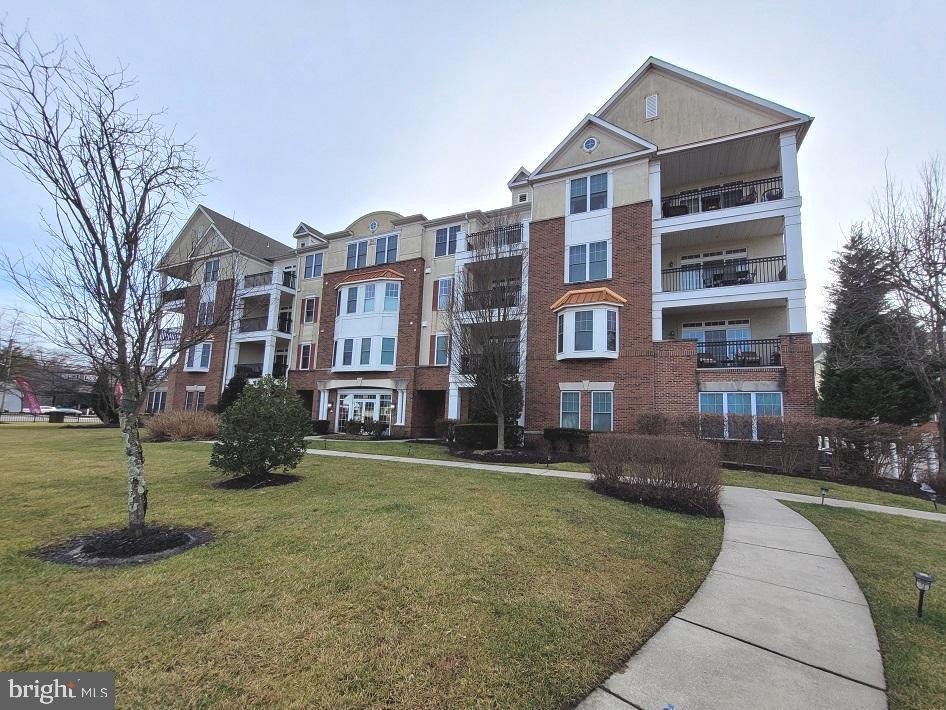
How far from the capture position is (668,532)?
233 inches

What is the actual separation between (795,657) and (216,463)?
9.33m

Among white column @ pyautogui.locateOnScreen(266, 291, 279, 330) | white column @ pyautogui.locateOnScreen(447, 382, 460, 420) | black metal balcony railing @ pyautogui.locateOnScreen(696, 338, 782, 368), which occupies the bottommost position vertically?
white column @ pyautogui.locateOnScreen(447, 382, 460, 420)

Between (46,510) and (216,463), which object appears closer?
(46,510)

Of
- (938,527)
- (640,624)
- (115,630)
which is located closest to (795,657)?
(640,624)

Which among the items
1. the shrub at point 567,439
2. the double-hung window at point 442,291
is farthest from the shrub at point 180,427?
the shrub at point 567,439

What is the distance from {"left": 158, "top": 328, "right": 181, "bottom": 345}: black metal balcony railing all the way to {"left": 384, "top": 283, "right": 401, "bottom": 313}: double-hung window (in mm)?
19441

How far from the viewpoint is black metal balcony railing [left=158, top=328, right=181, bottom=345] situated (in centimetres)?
546

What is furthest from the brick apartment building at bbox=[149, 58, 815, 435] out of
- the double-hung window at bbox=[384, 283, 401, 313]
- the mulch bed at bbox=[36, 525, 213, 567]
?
the mulch bed at bbox=[36, 525, 213, 567]

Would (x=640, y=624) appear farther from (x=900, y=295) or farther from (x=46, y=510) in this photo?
(x=900, y=295)

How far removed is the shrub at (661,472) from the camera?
716cm

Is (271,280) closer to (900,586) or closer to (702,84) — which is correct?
(702,84)

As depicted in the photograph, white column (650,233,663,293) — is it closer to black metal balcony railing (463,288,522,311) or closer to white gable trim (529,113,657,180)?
white gable trim (529,113,657,180)

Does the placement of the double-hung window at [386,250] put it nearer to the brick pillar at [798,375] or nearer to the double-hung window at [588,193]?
the double-hung window at [588,193]

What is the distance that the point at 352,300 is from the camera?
2645cm
